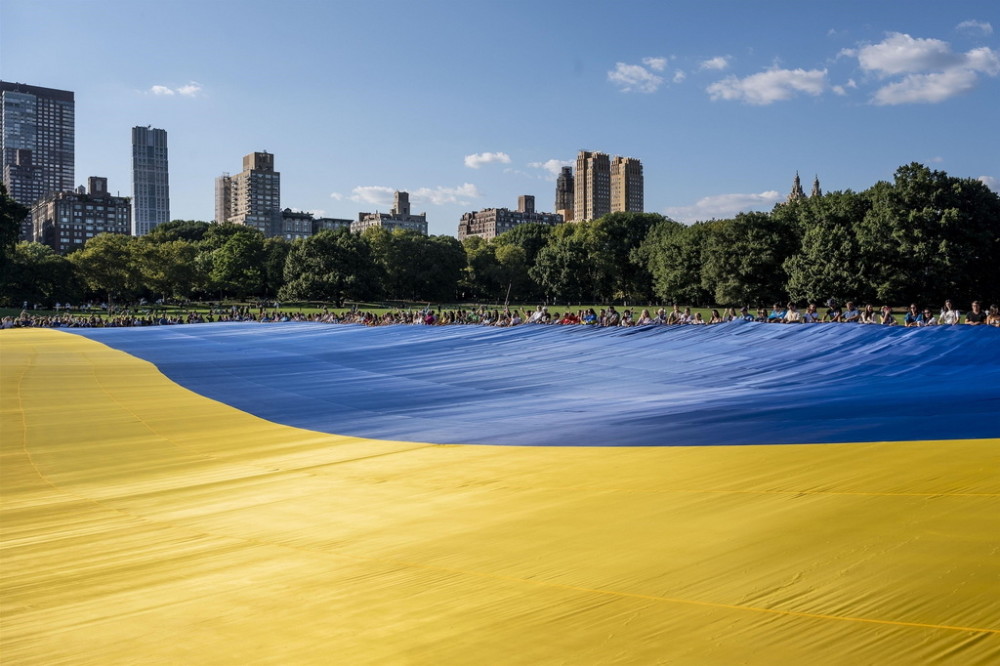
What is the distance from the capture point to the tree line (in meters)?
54.9

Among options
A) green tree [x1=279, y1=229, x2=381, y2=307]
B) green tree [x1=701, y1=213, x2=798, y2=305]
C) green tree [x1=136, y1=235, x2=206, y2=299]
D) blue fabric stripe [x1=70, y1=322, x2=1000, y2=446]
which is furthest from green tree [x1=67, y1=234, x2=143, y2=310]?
blue fabric stripe [x1=70, y1=322, x2=1000, y2=446]

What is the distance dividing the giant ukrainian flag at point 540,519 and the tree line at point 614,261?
42954 mm

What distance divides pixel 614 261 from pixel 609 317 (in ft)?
269

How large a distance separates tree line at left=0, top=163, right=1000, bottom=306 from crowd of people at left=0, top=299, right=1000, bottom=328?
438cm

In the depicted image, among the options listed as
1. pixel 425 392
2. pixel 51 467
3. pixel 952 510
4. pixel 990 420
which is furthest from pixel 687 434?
pixel 51 467

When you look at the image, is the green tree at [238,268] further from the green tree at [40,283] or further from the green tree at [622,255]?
the green tree at [622,255]

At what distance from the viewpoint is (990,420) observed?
31.3ft

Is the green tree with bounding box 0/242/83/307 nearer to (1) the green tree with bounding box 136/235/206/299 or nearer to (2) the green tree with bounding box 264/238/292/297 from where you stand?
(1) the green tree with bounding box 136/235/206/299

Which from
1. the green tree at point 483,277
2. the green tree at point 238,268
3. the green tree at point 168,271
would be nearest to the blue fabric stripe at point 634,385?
the green tree at point 168,271

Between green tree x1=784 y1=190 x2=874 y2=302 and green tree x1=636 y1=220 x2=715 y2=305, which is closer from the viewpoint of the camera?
green tree x1=784 y1=190 x2=874 y2=302

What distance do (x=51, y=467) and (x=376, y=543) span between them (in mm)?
7579

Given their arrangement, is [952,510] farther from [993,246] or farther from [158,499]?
[993,246]

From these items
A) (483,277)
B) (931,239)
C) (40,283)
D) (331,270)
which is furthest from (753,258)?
(40,283)

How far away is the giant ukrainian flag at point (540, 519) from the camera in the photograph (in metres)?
4.83
